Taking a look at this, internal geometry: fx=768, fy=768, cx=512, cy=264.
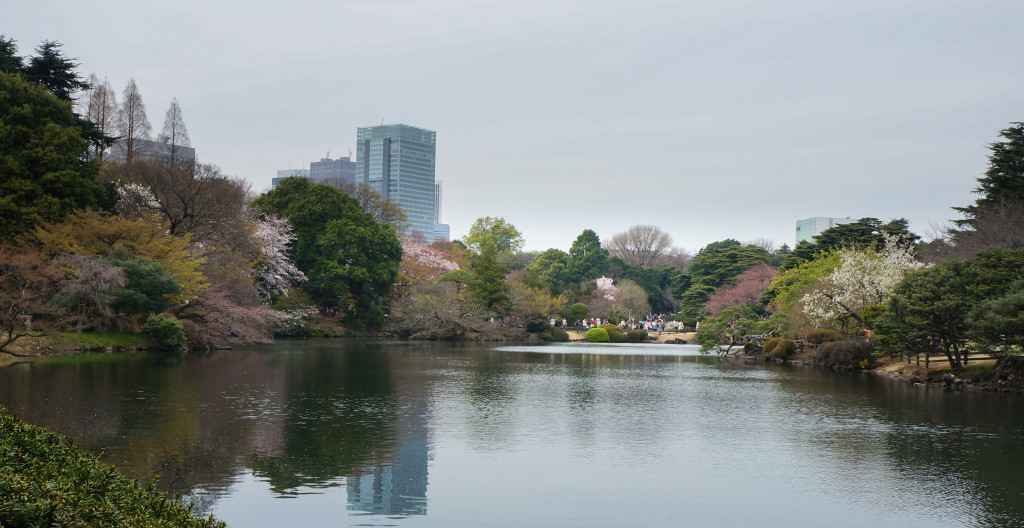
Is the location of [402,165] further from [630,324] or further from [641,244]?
[630,324]

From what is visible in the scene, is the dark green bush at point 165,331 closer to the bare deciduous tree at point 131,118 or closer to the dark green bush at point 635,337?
the bare deciduous tree at point 131,118

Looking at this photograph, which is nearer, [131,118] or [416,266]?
[131,118]

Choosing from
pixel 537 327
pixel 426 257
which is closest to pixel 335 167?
pixel 426 257

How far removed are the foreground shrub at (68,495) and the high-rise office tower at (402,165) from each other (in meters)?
176

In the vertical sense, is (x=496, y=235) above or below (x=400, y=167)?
below

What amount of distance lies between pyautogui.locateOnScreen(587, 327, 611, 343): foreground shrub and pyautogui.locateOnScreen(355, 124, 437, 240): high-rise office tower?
422 feet

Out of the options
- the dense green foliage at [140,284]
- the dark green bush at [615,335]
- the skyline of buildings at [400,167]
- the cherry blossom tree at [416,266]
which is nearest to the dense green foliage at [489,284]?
the cherry blossom tree at [416,266]

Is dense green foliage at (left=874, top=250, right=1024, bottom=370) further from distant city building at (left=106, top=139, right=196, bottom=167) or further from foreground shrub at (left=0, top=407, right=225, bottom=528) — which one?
distant city building at (left=106, top=139, right=196, bottom=167)

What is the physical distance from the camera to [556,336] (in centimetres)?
5681

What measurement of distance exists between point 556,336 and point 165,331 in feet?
103

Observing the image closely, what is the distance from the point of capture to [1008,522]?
317 inches

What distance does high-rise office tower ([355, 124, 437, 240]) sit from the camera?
7224 inches

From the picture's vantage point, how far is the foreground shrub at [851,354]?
29.5 m

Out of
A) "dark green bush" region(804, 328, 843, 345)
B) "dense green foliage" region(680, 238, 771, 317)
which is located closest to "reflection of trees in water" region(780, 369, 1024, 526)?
"dark green bush" region(804, 328, 843, 345)
